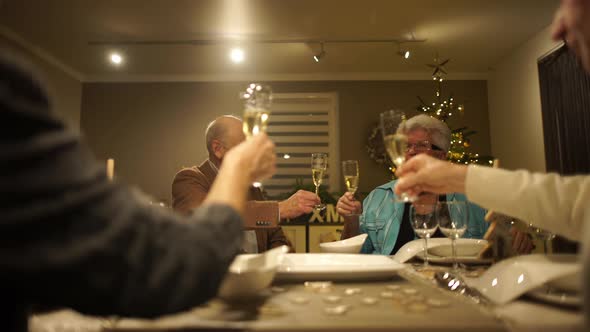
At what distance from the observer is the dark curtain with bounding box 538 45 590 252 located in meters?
4.06

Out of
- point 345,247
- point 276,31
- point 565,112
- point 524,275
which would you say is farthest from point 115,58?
point 524,275

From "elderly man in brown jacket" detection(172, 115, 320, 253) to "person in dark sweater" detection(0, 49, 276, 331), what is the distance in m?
1.77

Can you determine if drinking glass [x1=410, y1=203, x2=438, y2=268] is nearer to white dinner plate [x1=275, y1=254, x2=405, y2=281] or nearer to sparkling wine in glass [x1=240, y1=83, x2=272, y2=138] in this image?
white dinner plate [x1=275, y1=254, x2=405, y2=281]

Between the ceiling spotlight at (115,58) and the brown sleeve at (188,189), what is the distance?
309 centimetres

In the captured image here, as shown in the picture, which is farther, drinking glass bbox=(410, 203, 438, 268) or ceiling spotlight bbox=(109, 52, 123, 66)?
ceiling spotlight bbox=(109, 52, 123, 66)

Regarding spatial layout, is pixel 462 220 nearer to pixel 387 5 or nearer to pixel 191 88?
pixel 387 5

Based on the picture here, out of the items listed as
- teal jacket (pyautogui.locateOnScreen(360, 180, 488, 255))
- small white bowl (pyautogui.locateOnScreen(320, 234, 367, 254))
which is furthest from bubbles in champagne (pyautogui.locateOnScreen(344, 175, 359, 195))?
teal jacket (pyautogui.locateOnScreen(360, 180, 488, 255))

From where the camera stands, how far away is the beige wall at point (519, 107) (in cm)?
471

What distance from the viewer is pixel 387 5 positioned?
3863 mm

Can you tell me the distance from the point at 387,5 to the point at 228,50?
2.04m

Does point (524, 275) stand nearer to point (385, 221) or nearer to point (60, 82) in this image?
point (385, 221)

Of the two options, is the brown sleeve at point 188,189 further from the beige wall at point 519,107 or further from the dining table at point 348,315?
the beige wall at point 519,107

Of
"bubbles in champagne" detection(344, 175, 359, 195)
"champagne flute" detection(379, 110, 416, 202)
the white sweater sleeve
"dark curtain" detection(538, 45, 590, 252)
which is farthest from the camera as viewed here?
"dark curtain" detection(538, 45, 590, 252)

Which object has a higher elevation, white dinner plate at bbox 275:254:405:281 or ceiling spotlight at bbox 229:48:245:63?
ceiling spotlight at bbox 229:48:245:63
